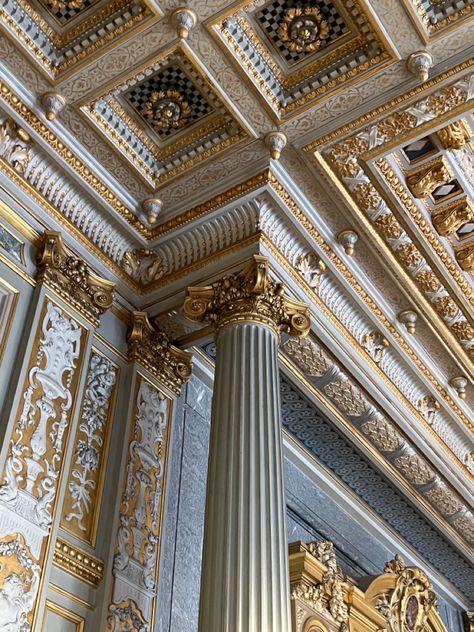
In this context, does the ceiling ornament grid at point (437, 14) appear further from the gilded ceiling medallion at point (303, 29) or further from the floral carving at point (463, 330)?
the floral carving at point (463, 330)

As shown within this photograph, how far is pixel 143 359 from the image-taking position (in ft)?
17.9

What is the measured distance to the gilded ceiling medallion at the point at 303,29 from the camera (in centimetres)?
461

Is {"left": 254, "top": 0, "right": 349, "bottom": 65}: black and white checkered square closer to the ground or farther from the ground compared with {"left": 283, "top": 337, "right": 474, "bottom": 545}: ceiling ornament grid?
farther from the ground

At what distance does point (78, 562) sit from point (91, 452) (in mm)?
698

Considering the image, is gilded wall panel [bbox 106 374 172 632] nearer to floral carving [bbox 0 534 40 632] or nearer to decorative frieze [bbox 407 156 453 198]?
floral carving [bbox 0 534 40 632]

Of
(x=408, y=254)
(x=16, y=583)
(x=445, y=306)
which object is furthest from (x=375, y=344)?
(x=16, y=583)

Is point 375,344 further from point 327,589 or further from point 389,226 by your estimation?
point 327,589

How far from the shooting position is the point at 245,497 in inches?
161

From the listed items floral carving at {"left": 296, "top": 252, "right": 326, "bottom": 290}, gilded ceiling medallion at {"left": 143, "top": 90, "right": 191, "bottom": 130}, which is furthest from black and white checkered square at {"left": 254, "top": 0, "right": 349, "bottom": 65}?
floral carving at {"left": 296, "top": 252, "right": 326, "bottom": 290}

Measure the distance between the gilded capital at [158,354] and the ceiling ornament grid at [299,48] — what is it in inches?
67.9

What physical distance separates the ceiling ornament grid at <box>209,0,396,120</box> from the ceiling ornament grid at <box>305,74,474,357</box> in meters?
0.35

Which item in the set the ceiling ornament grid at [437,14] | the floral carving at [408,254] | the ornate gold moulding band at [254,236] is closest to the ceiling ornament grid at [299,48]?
the ceiling ornament grid at [437,14]

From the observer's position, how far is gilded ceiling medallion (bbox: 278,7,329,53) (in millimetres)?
4609

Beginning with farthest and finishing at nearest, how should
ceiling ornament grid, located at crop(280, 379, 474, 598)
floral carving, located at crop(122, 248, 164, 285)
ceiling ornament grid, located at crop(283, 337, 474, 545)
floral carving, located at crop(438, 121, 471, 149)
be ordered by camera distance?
ceiling ornament grid, located at crop(280, 379, 474, 598) < ceiling ornament grid, located at crop(283, 337, 474, 545) < floral carving, located at crop(122, 248, 164, 285) < floral carving, located at crop(438, 121, 471, 149)
